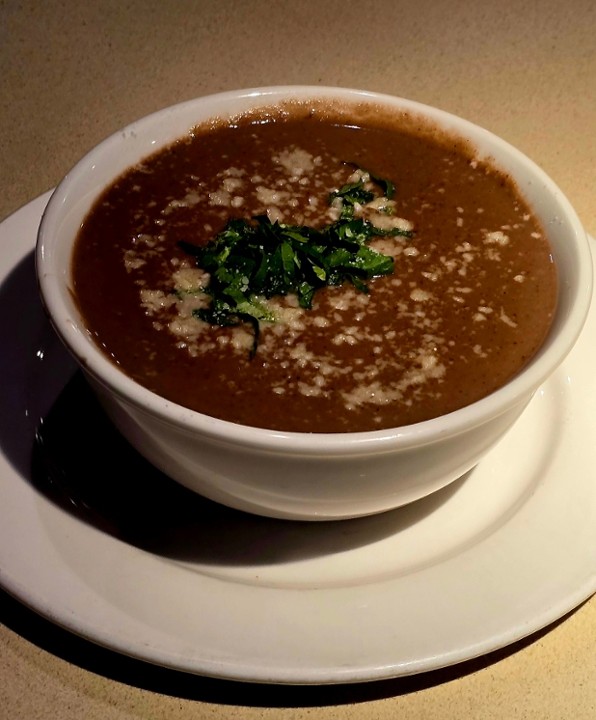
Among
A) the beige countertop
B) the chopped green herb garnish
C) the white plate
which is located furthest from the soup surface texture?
the beige countertop

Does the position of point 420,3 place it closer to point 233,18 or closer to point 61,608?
point 233,18

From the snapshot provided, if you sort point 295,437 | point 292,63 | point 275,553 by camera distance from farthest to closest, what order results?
point 292,63 → point 275,553 → point 295,437

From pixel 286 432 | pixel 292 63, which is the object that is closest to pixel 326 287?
pixel 286 432

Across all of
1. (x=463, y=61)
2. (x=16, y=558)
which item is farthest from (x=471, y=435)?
(x=463, y=61)

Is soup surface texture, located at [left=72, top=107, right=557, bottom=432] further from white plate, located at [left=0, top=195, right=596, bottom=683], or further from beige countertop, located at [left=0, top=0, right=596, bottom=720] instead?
beige countertop, located at [left=0, top=0, right=596, bottom=720]

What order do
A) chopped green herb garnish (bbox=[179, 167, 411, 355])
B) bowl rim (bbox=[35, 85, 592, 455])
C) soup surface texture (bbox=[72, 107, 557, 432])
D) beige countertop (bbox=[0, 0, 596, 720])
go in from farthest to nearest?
beige countertop (bbox=[0, 0, 596, 720]) < chopped green herb garnish (bbox=[179, 167, 411, 355]) < soup surface texture (bbox=[72, 107, 557, 432]) < bowl rim (bbox=[35, 85, 592, 455])

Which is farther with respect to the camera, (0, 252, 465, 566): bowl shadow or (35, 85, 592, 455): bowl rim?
(0, 252, 465, 566): bowl shadow

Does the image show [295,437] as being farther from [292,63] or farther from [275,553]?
[292,63]

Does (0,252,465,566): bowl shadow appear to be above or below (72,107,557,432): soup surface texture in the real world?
below
